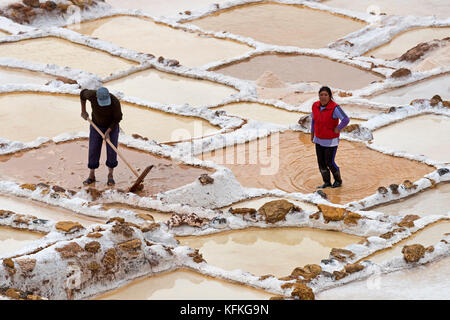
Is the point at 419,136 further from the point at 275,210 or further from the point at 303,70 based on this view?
the point at 303,70

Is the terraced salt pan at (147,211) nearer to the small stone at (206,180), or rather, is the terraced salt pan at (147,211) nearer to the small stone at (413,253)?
the small stone at (206,180)

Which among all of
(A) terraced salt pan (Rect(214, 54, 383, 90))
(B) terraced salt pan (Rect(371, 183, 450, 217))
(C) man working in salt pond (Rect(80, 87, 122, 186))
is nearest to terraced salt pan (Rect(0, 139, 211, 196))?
(C) man working in salt pond (Rect(80, 87, 122, 186))

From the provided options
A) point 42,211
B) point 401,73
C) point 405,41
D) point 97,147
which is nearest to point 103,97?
point 97,147

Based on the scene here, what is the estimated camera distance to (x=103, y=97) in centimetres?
901

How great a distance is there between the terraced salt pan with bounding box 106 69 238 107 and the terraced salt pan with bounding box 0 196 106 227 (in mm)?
3991

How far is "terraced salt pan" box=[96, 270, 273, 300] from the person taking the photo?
6.60 metres

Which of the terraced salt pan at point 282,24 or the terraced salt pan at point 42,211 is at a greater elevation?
the terraced salt pan at point 42,211

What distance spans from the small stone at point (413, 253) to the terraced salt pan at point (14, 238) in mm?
2772

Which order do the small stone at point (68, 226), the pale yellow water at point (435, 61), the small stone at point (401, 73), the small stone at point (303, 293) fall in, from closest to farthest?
the small stone at point (303, 293) → the small stone at point (68, 226) → the small stone at point (401, 73) → the pale yellow water at point (435, 61)

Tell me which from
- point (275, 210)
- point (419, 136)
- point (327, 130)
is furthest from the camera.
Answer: point (419, 136)

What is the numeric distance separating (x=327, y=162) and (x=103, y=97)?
2.22 m

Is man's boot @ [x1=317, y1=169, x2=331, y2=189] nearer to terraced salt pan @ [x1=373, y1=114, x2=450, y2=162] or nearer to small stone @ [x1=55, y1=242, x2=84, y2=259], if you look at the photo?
terraced salt pan @ [x1=373, y1=114, x2=450, y2=162]

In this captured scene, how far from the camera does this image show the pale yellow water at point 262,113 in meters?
11.8

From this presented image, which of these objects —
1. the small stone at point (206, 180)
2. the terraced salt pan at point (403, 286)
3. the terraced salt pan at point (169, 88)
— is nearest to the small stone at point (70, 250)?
the terraced salt pan at point (403, 286)
